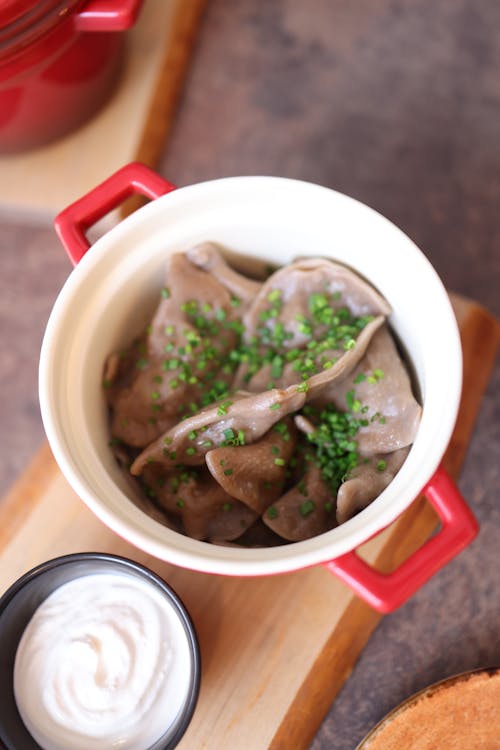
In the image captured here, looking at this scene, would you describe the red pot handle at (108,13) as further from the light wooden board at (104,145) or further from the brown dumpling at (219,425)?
the brown dumpling at (219,425)

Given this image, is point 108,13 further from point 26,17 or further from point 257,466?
point 257,466

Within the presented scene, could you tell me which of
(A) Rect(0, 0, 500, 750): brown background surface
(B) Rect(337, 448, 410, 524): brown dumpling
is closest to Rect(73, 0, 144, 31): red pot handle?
(A) Rect(0, 0, 500, 750): brown background surface

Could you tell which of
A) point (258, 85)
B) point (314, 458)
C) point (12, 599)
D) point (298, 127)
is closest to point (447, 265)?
point (298, 127)

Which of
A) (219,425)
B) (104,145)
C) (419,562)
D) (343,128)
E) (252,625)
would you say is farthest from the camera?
(343,128)

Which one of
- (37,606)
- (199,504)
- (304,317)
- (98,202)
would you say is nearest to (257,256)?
(304,317)

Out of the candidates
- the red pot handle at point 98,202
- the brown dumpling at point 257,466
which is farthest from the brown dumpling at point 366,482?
the red pot handle at point 98,202

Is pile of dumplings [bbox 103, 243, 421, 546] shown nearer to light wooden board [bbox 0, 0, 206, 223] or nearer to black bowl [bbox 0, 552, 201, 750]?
black bowl [bbox 0, 552, 201, 750]
